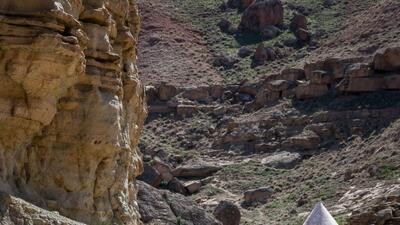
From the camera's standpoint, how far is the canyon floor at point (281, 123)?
126ft

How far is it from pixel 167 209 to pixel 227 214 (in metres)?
5.71

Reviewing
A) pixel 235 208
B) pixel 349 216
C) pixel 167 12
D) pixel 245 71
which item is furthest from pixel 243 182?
pixel 167 12

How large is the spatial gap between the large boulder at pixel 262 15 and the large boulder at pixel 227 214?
34.0m

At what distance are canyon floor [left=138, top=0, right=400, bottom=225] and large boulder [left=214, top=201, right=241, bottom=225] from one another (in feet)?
4.58

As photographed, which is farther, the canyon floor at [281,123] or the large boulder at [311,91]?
the large boulder at [311,91]

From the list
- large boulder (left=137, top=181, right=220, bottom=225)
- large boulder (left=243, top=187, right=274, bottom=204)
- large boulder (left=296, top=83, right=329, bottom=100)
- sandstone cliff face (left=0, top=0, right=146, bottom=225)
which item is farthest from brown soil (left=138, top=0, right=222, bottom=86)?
sandstone cliff face (left=0, top=0, right=146, bottom=225)

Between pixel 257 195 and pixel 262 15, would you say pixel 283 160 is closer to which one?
pixel 257 195

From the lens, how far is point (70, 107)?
14.5 metres

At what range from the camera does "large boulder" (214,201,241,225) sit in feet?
111

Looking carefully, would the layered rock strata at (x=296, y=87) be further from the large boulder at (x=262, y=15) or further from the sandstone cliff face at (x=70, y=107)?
the sandstone cliff face at (x=70, y=107)

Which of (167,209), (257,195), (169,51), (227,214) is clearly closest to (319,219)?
(167,209)

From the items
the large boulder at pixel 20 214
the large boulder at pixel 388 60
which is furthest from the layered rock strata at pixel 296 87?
the large boulder at pixel 20 214

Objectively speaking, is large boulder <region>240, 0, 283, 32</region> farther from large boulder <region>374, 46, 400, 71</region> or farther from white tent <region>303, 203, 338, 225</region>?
white tent <region>303, 203, 338, 225</region>

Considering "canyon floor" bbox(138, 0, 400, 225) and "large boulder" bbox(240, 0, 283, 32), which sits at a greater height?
"large boulder" bbox(240, 0, 283, 32)
